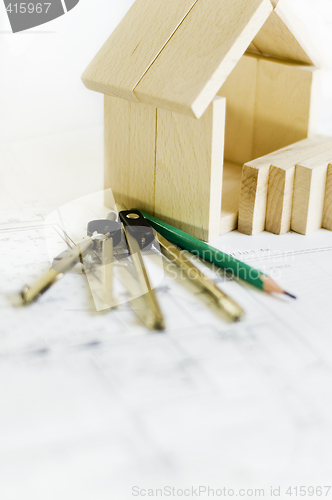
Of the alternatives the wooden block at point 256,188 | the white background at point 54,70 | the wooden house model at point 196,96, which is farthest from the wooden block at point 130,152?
the white background at point 54,70

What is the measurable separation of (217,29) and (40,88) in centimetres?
52

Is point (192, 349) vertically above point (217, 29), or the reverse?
point (217, 29)

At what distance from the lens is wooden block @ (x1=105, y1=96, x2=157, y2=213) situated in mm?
668

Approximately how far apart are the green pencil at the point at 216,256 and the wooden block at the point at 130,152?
0.04 meters

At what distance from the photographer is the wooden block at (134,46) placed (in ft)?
2.04

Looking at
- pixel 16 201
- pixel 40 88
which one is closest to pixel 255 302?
pixel 16 201

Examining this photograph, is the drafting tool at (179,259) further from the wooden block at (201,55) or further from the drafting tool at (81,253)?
the wooden block at (201,55)

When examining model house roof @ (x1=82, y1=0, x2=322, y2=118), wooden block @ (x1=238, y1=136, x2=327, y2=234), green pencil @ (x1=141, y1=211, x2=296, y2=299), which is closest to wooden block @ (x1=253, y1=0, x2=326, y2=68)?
model house roof @ (x1=82, y1=0, x2=322, y2=118)

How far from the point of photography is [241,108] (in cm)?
80

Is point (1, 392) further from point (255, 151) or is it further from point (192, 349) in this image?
point (255, 151)

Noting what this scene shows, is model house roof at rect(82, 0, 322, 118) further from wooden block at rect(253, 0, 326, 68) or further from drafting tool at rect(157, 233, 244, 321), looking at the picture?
drafting tool at rect(157, 233, 244, 321)

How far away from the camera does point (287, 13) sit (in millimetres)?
635

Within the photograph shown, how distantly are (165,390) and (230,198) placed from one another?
331mm

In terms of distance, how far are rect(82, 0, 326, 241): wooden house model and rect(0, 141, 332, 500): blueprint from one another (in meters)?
0.10
